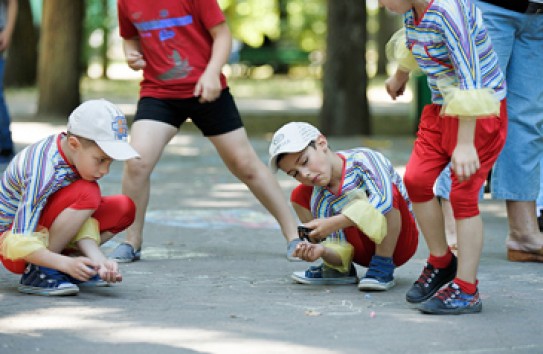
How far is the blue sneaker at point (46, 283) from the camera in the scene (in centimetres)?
514

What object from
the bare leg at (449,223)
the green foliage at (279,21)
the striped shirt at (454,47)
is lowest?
the green foliage at (279,21)

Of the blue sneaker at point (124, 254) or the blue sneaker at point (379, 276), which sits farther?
the blue sneaker at point (124, 254)

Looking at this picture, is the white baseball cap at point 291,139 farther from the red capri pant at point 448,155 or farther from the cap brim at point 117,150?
the cap brim at point 117,150

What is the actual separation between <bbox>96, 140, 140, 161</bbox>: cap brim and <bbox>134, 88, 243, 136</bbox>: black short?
1.16 m

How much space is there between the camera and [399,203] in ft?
17.7

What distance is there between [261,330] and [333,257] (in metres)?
1.02

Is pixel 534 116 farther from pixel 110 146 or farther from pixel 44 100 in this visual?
pixel 44 100

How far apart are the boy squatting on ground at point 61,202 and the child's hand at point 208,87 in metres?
0.98

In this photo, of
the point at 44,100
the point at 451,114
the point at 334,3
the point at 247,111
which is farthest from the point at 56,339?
the point at 247,111

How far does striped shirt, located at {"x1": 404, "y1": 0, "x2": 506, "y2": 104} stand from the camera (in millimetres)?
4715

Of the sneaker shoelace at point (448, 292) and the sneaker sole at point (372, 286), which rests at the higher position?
the sneaker shoelace at point (448, 292)

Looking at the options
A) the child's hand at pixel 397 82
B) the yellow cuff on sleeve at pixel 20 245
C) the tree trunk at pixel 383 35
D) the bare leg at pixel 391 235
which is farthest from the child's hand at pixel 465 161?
the tree trunk at pixel 383 35

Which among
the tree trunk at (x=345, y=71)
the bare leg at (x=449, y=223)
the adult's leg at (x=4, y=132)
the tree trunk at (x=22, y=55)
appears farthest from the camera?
the tree trunk at (x=22, y=55)

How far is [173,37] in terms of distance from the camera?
6.33 meters
